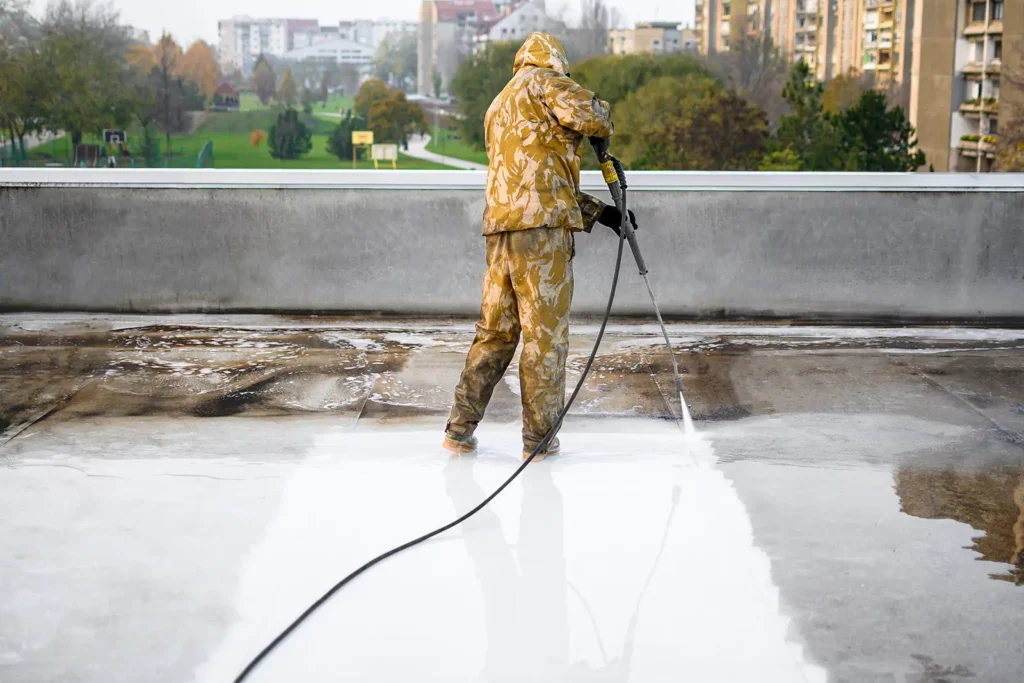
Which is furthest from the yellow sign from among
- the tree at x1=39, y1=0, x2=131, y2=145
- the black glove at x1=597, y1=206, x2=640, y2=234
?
the black glove at x1=597, y1=206, x2=640, y2=234

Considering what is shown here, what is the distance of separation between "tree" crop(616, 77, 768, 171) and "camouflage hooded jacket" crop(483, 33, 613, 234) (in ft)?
35.0

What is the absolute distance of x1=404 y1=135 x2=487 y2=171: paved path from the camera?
863 cm

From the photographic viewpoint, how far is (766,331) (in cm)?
766

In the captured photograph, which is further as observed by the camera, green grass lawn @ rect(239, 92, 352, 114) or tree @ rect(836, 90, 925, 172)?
tree @ rect(836, 90, 925, 172)

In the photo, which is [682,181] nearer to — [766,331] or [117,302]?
[766,331]

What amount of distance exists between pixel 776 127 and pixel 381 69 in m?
7.77

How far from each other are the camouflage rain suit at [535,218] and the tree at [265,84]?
6.34 meters

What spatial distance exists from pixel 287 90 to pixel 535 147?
6523mm

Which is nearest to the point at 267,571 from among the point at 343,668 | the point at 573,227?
the point at 343,668

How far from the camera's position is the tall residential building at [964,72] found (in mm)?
11664

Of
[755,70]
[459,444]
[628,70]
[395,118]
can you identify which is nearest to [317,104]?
[395,118]

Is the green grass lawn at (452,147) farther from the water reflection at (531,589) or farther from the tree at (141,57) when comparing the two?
the water reflection at (531,589)

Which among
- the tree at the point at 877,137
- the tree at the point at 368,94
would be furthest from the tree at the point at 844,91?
the tree at the point at 368,94

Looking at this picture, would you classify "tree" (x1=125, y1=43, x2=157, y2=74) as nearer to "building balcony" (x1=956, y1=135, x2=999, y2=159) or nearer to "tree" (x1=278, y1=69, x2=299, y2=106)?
"tree" (x1=278, y1=69, x2=299, y2=106)
